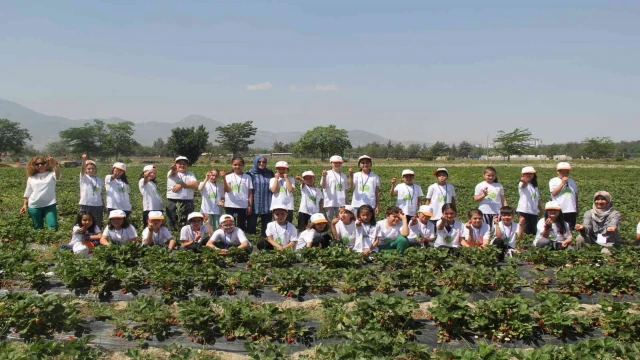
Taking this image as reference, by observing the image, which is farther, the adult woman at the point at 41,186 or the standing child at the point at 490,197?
the adult woman at the point at 41,186

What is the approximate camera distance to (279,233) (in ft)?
25.0

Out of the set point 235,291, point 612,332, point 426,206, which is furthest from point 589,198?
point 235,291

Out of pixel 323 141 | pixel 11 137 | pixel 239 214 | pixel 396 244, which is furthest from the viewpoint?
pixel 323 141

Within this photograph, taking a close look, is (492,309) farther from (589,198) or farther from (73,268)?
(589,198)

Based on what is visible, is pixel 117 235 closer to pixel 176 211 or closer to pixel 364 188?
pixel 176 211

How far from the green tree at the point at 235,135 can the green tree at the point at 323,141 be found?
10.8 metres

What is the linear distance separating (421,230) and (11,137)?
9435 centimetres

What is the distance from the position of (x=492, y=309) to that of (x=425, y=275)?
1.22m

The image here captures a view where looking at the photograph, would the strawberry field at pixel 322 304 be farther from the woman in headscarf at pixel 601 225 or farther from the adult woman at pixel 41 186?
the adult woman at pixel 41 186

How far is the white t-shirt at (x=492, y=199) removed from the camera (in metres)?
8.34

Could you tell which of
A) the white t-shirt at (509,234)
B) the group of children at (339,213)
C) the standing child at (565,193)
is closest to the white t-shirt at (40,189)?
the group of children at (339,213)

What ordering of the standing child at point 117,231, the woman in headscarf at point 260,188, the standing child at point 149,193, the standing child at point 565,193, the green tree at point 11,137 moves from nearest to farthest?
the standing child at point 117,231 < the standing child at point 565,193 < the standing child at point 149,193 < the woman in headscarf at point 260,188 < the green tree at point 11,137

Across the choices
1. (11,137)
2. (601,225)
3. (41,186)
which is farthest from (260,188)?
(11,137)

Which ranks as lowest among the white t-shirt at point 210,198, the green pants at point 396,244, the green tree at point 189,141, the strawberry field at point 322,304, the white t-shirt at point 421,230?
the strawberry field at point 322,304
